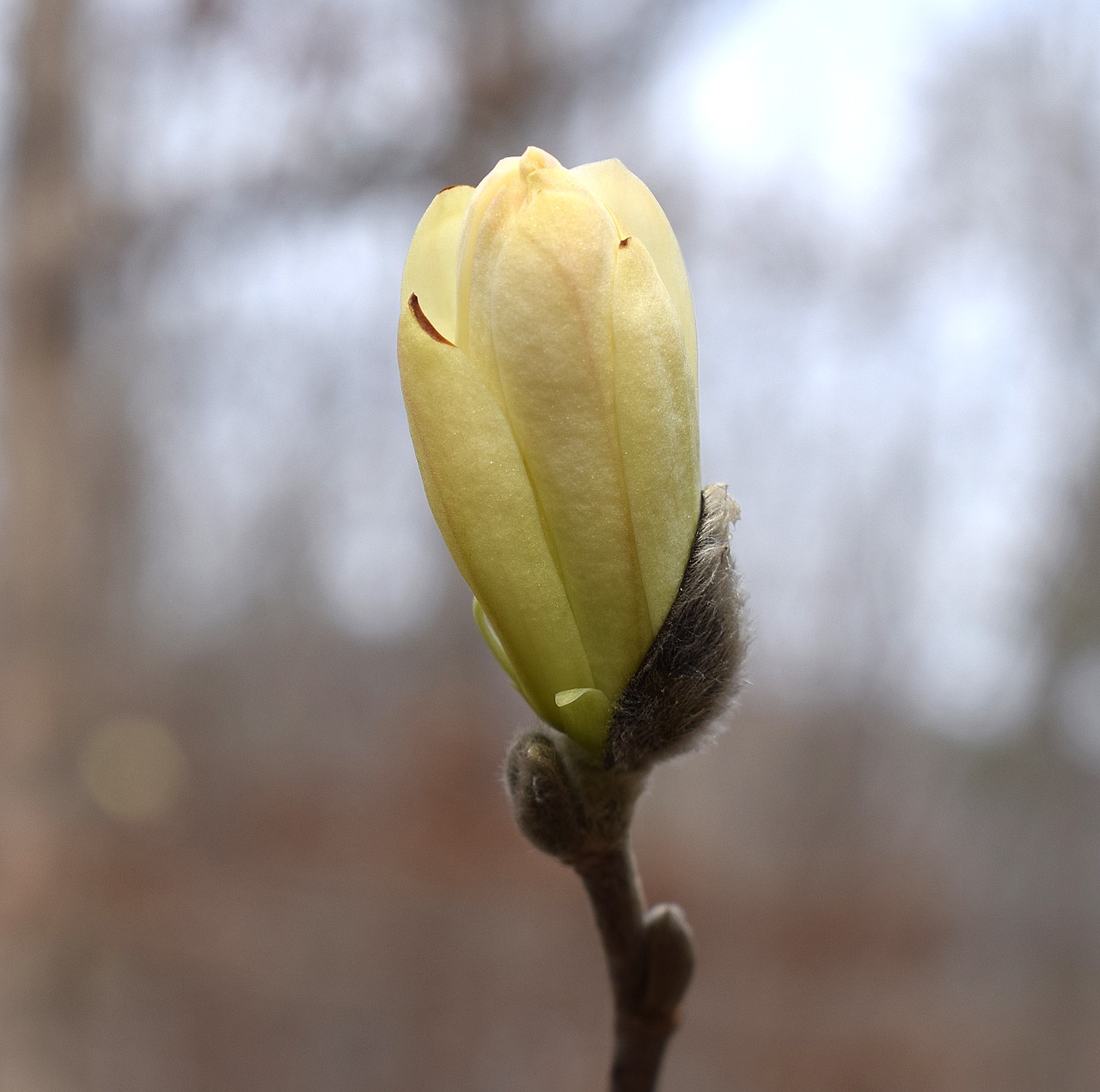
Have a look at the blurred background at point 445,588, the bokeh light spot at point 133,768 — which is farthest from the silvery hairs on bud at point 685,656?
the bokeh light spot at point 133,768

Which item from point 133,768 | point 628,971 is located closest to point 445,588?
point 133,768

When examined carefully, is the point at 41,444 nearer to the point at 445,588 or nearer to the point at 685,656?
the point at 445,588

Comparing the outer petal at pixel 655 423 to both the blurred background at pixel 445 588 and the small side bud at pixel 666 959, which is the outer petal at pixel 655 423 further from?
the blurred background at pixel 445 588

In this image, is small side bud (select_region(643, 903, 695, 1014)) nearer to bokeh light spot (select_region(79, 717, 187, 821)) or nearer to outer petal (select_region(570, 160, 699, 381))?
outer petal (select_region(570, 160, 699, 381))

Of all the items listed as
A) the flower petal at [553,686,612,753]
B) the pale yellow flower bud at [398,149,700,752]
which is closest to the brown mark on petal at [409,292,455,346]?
the pale yellow flower bud at [398,149,700,752]

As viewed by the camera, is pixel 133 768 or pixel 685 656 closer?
pixel 685 656

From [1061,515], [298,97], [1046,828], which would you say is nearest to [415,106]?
[298,97]

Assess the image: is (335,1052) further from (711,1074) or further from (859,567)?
(859,567)
